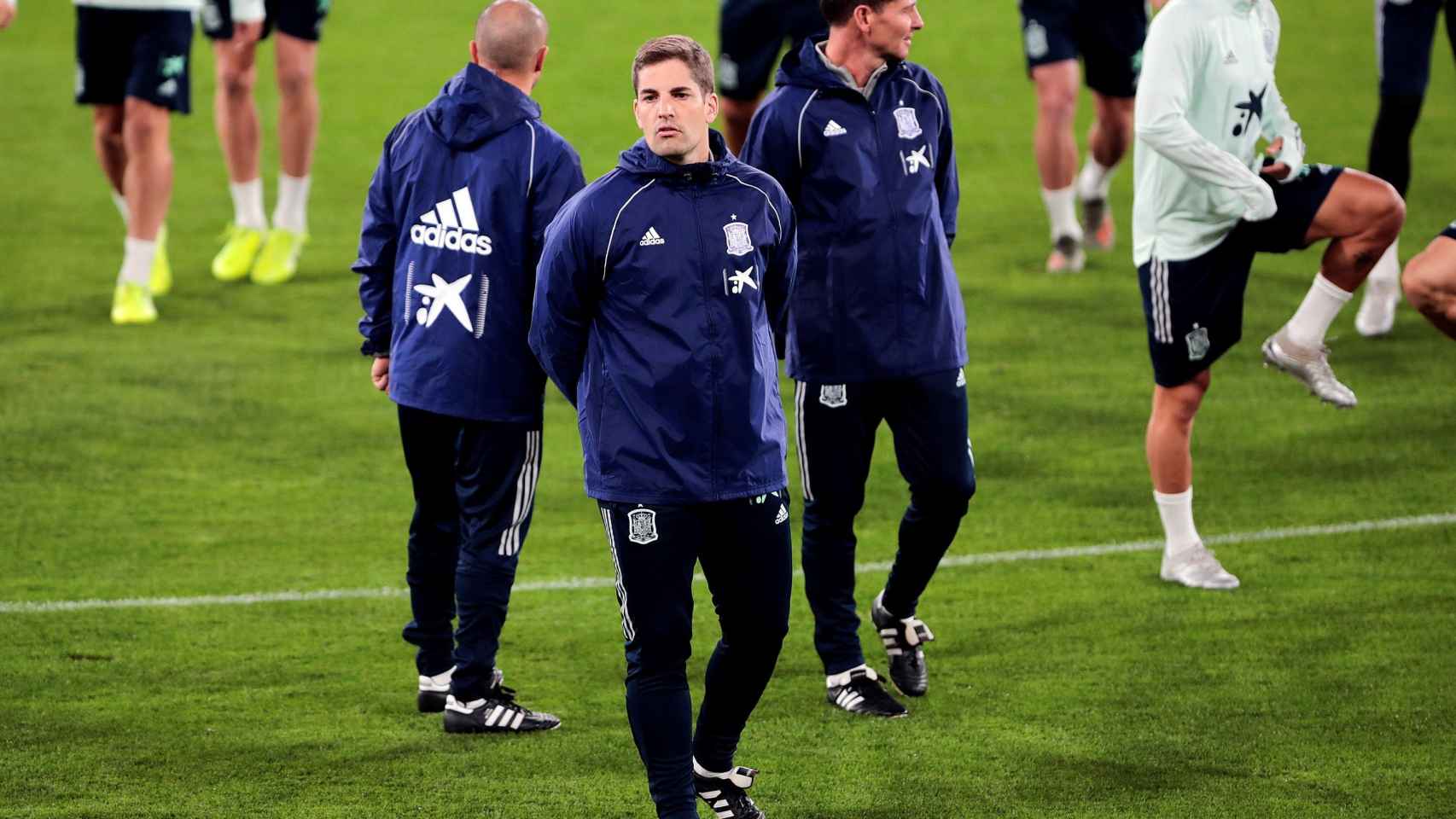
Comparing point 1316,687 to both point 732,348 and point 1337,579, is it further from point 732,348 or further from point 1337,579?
point 732,348

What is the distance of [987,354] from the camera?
9633mm

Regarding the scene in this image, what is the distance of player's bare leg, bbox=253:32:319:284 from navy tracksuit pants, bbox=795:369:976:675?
236 inches

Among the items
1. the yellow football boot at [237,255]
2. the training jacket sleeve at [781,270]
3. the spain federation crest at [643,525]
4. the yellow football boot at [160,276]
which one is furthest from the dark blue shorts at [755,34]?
the spain federation crest at [643,525]

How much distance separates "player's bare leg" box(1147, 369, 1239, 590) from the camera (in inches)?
263

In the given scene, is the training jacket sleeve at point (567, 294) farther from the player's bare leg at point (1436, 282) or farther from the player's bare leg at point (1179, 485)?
the player's bare leg at point (1179, 485)

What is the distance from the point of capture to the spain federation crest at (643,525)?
4.46 metres

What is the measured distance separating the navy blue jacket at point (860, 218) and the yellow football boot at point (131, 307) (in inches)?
215

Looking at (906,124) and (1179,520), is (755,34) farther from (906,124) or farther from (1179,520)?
(906,124)

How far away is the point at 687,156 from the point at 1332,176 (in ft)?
9.37

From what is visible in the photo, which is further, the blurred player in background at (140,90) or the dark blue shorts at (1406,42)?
the blurred player in background at (140,90)

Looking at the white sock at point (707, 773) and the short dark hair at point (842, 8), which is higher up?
the short dark hair at point (842, 8)

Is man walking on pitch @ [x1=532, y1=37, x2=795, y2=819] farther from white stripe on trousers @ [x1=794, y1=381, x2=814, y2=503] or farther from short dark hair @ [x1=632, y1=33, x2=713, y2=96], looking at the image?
white stripe on trousers @ [x1=794, y1=381, x2=814, y2=503]

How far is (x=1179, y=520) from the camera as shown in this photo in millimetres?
6746

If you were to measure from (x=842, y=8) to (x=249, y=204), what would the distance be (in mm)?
6293
